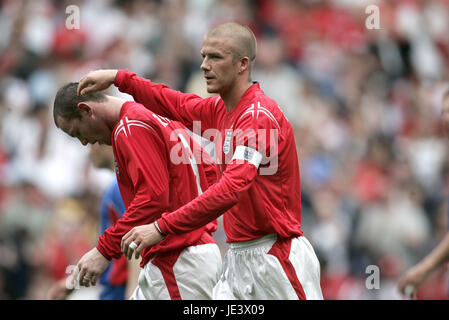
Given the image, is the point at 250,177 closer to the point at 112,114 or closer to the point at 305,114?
the point at 112,114

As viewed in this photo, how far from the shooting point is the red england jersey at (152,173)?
15.3 ft

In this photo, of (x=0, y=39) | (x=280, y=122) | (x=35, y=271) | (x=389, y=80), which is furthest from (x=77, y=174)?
(x=280, y=122)

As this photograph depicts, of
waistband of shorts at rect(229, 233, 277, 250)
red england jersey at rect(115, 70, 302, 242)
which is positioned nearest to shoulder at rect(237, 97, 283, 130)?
red england jersey at rect(115, 70, 302, 242)

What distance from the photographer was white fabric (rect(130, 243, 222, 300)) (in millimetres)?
4836

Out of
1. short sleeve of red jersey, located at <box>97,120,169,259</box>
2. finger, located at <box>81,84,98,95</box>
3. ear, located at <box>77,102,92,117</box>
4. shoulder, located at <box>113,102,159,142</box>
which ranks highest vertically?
finger, located at <box>81,84,98,95</box>

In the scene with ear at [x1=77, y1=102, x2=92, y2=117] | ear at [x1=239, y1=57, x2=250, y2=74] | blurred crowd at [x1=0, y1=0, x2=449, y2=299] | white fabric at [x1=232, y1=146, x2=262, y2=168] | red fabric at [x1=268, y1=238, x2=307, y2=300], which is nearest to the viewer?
white fabric at [x1=232, y1=146, x2=262, y2=168]

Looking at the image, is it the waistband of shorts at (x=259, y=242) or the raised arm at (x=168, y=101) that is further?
the raised arm at (x=168, y=101)

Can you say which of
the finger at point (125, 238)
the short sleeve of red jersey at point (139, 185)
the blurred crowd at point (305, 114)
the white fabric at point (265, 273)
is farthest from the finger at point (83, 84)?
the blurred crowd at point (305, 114)

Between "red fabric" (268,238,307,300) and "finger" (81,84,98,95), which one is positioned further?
"finger" (81,84,98,95)

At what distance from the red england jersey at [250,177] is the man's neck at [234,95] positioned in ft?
0.11

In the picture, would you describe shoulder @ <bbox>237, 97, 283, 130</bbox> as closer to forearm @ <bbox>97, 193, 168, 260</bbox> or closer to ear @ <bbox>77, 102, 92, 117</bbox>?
forearm @ <bbox>97, 193, 168, 260</bbox>

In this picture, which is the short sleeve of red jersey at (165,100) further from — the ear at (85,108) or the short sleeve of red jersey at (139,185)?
the short sleeve of red jersey at (139,185)

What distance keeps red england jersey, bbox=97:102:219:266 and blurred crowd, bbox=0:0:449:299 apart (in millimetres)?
4036

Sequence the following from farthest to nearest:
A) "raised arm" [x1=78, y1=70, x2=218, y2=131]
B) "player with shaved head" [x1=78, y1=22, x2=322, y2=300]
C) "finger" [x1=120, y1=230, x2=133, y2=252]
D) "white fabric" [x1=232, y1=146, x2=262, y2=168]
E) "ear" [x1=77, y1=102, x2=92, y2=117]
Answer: "raised arm" [x1=78, y1=70, x2=218, y2=131]
"ear" [x1=77, y1=102, x2=92, y2=117]
"player with shaved head" [x1=78, y1=22, x2=322, y2=300]
"white fabric" [x1=232, y1=146, x2=262, y2=168]
"finger" [x1=120, y1=230, x2=133, y2=252]
